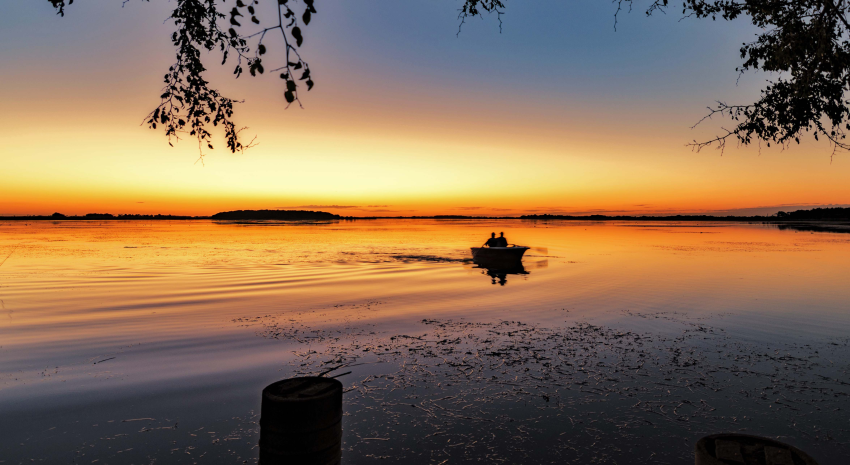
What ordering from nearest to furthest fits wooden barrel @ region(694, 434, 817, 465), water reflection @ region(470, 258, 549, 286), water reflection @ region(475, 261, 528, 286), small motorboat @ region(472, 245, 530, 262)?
wooden barrel @ region(694, 434, 817, 465) < water reflection @ region(475, 261, 528, 286) < water reflection @ region(470, 258, 549, 286) < small motorboat @ region(472, 245, 530, 262)

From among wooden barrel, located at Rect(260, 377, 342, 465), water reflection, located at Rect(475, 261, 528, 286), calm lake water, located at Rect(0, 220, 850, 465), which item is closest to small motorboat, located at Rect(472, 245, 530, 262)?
water reflection, located at Rect(475, 261, 528, 286)

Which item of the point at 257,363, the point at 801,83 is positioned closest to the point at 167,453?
the point at 257,363

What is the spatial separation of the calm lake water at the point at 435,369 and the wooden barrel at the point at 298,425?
7.38ft

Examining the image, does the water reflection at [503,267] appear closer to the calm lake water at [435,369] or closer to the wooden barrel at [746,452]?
the calm lake water at [435,369]

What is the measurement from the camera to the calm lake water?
6.45 metres

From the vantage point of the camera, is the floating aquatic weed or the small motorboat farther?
the small motorboat

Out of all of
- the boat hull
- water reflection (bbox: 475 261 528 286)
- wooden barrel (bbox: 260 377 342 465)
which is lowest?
water reflection (bbox: 475 261 528 286)

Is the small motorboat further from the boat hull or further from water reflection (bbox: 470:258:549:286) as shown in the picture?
water reflection (bbox: 470:258:549:286)

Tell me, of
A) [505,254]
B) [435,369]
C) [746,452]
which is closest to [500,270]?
[505,254]

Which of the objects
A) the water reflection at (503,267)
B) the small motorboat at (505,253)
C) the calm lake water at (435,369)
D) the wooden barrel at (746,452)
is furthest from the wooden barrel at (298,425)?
the small motorboat at (505,253)

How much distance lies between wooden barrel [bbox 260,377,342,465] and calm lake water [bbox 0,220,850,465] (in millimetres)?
2250

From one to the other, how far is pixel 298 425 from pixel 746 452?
349 cm

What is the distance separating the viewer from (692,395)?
26.4ft

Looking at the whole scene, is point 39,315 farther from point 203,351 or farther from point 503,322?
point 503,322
